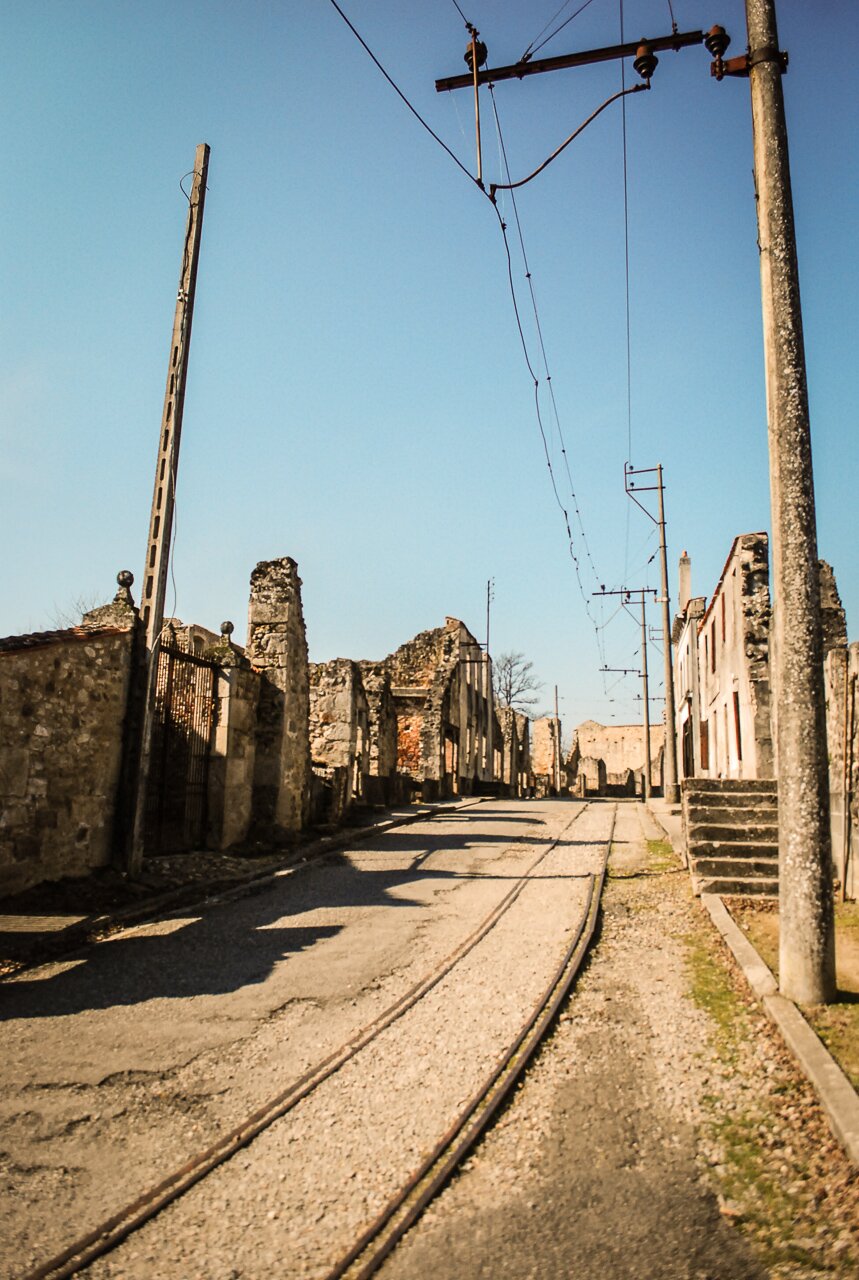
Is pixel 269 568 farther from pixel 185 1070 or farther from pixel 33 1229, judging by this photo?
pixel 33 1229

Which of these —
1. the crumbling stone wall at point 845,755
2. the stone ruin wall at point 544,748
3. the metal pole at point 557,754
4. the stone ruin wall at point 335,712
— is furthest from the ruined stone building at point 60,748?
the stone ruin wall at point 544,748

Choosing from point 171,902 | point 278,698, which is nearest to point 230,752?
point 278,698

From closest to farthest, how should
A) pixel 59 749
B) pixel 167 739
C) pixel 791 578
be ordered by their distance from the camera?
pixel 791 578, pixel 59 749, pixel 167 739

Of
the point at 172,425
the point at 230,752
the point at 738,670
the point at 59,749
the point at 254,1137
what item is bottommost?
the point at 254,1137

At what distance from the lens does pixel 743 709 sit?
52.5 ft

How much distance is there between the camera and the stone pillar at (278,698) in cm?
1452

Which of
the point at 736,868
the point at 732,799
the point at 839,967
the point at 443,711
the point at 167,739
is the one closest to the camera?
the point at 839,967

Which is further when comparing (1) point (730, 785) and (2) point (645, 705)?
(2) point (645, 705)

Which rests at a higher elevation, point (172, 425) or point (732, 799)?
point (172, 425)

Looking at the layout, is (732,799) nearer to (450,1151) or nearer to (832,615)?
(832,615)

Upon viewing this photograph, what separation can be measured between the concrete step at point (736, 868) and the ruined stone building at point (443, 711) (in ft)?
58.9

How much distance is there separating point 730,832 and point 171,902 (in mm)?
6721

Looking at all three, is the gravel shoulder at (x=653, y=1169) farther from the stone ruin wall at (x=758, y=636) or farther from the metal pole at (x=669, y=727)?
the metal pole at (x=669, y=727)

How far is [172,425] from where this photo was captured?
1123 centimetres
